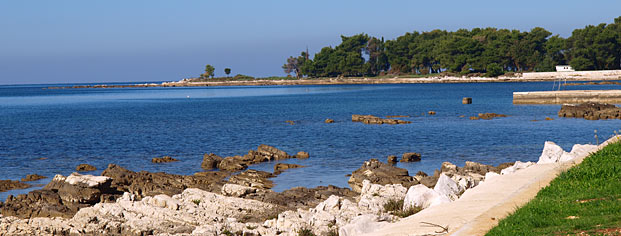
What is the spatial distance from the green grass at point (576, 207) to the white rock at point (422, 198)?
95.2 inches

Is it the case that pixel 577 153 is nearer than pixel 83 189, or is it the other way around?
pixel 83 189

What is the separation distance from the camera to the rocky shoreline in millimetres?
13898

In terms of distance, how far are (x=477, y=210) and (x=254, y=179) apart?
13.1m

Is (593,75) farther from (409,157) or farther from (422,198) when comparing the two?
(422,198)

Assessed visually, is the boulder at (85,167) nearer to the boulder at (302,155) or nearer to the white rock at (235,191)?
the boulder at (302,155)

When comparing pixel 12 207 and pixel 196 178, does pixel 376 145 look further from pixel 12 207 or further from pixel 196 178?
pixel 12 207

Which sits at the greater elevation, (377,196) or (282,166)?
(377,196)

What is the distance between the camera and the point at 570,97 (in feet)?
227

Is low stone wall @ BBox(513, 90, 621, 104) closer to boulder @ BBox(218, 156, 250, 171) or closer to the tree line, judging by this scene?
boulder @ BBox(218, 156, 250, 171)

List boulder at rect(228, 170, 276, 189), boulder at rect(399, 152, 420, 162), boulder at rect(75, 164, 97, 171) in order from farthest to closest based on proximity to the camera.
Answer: boulder at rect(399, 152, 420, 162) → boulder at rect(75, 164, 97, 171) → boulder at rect(228, 170, 276, 189)

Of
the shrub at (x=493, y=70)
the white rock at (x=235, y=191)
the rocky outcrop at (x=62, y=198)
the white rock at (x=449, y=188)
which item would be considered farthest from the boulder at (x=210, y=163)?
the shrub at (x=493, y=70)

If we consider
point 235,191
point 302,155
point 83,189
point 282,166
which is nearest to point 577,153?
point 235,191

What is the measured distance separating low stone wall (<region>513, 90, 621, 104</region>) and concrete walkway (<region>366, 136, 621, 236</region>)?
54.5 metres

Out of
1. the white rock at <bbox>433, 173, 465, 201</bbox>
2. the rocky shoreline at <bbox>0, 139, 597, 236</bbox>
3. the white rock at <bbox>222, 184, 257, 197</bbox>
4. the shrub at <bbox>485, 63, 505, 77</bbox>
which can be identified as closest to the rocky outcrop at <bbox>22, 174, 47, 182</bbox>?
the rocky shoreline at <bbox>0, 139, 597, 236</bbox>
